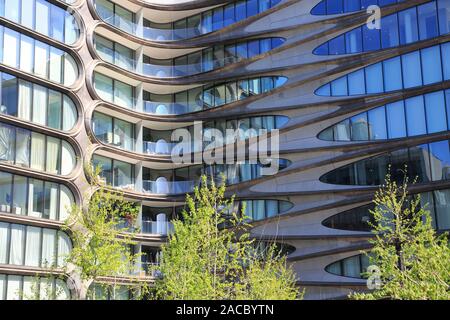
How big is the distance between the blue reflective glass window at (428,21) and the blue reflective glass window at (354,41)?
3.98 metres

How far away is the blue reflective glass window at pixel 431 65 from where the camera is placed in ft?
121

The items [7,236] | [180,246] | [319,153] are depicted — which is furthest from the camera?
[319,153]

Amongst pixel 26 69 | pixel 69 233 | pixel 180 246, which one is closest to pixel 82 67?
pixel 26 69

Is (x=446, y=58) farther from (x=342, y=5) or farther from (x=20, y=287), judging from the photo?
(x=20, y=287)

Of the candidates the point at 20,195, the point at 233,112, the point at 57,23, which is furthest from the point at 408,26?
the point at 20,195

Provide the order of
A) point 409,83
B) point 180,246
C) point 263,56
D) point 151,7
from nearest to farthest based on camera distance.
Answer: point 180,246 < point 409,83 < point 263,56 < point 151,7

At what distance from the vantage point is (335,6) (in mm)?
42062

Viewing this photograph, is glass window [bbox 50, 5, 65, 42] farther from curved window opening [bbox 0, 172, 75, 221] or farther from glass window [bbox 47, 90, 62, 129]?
curved window opening [bbox 0, 172, 75, 221]

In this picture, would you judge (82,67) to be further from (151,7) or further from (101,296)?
(101,296)

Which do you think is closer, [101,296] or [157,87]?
[101,296]

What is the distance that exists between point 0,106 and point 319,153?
19.3 meters

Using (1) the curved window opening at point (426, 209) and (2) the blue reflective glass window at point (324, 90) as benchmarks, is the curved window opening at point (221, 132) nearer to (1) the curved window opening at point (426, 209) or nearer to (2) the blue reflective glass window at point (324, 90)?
(2) the blue reflective glass window at point (324, 90)

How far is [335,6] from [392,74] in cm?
637

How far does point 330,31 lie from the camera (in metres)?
41.7
